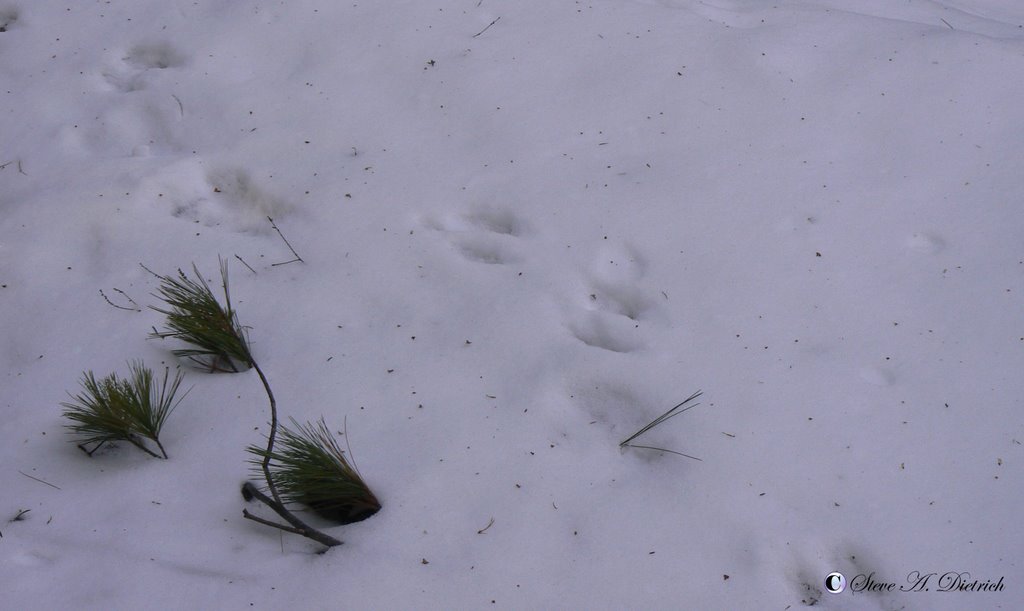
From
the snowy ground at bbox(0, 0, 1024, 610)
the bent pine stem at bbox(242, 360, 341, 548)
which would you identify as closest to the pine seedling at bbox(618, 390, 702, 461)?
the snowy ground at bbox(0, 0, 1024, 610)

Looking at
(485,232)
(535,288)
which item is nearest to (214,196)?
(485,232)

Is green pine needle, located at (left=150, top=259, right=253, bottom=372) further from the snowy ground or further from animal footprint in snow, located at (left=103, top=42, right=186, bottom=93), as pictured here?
animal footprint in snow, located at (left=103, top=42, right=186, bottom=93)

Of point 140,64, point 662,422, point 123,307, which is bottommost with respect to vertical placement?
point 123,307

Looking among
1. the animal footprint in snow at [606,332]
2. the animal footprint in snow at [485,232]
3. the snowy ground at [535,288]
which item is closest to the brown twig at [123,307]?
the snowy ground at [535,288]
